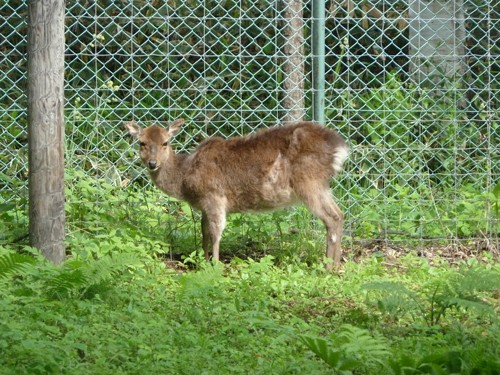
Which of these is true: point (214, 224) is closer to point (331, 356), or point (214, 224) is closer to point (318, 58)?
point (318, 58)

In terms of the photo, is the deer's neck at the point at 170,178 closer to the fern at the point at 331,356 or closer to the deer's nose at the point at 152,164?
the deer's nose at the point at 152,164

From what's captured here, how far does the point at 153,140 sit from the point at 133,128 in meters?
0.21

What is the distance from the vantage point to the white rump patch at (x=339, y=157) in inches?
339

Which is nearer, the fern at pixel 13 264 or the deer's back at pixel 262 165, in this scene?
the fern at pixel 13 264

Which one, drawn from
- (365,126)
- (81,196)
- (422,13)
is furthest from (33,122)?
(422,13)

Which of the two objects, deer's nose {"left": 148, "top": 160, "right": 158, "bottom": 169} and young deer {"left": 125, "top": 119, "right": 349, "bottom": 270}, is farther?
deer's nose {"left": 148, "top": 160, "right": 158, "bottom": 169}

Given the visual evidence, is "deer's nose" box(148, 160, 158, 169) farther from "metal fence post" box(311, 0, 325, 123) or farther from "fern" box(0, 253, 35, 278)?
"fern" box(0, 253, 35, 278)

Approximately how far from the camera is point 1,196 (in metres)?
9.07

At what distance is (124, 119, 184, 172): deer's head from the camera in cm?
905

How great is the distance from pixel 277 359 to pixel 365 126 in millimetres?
4821

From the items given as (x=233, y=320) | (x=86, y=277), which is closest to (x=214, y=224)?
(x=86, y=277)

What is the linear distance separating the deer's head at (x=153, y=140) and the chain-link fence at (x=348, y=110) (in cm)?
22

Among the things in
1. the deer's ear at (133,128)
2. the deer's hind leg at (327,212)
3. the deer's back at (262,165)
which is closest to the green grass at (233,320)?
the deer's hind leg at (327,212)

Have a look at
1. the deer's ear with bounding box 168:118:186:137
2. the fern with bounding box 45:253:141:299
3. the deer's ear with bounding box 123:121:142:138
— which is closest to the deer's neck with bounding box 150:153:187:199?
the deer's ear with bounding box 168:118:186:137
